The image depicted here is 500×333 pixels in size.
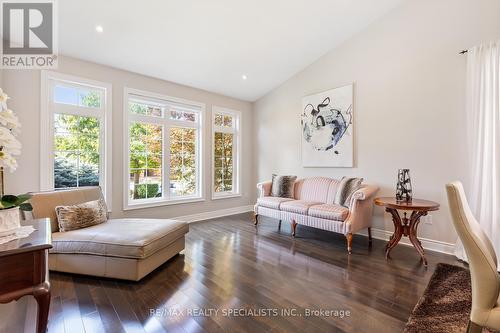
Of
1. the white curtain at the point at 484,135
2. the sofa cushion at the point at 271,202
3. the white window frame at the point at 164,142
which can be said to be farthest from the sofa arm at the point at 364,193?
the white window frame at the point at 164,142

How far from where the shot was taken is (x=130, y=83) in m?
3.91

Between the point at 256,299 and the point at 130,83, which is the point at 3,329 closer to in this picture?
the point at 256,299

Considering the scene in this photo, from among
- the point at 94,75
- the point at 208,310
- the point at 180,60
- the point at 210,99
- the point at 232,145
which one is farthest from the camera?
the point at 232,145

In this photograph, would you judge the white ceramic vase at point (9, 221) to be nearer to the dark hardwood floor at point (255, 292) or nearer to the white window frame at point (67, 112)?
the dark hardwood floor at point (255, 292)

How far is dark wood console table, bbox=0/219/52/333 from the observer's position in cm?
102

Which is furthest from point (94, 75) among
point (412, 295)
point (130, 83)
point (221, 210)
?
point (412, 295)

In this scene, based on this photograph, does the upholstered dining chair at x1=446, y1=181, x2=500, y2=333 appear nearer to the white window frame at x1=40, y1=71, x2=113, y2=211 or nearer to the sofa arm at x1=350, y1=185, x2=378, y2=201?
the sofa arm at x1=350, y1=185, x2=378, y2=201

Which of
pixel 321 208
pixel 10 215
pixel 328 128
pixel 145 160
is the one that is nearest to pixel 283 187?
pixel 321 208

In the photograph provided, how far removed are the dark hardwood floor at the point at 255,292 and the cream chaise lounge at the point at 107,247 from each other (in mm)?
116

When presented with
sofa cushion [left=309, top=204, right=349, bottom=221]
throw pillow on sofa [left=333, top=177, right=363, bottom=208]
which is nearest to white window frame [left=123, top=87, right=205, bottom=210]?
sofa cushion [left=309, top=204, right=349, bottom=221]

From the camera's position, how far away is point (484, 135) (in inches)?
106

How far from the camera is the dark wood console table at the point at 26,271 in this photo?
102 cm

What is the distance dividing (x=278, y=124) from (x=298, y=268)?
3273 millimetres

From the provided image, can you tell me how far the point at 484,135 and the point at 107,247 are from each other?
4.14m
